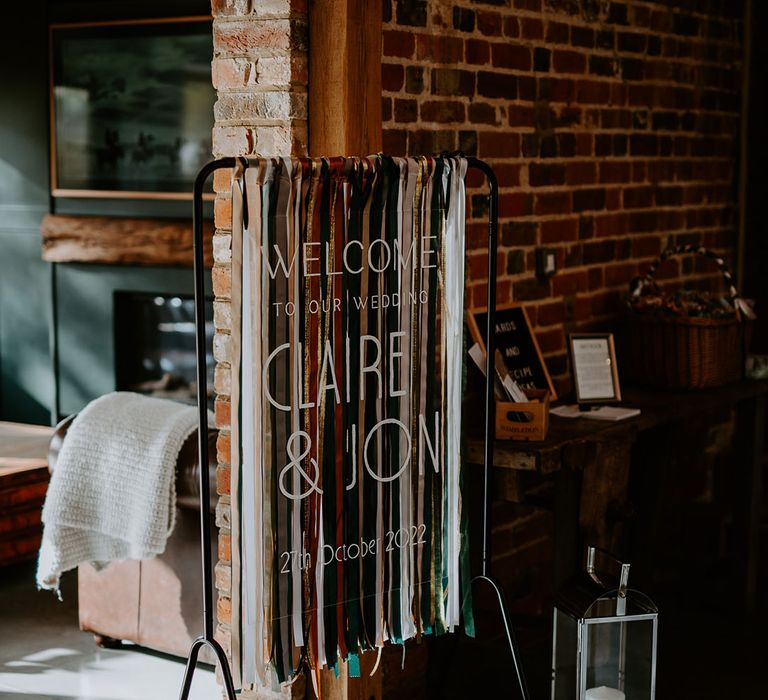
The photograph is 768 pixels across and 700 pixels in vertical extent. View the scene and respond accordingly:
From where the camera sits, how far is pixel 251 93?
9.36 feet

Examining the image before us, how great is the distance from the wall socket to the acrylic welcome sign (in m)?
1.17

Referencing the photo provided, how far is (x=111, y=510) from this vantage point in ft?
11.9

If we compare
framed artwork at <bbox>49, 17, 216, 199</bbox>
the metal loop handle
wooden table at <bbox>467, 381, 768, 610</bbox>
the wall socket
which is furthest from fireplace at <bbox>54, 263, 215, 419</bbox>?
Answer: the metal loop handle

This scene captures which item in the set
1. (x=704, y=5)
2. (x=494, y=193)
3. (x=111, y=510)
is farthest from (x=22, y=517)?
(x=704, y=5)

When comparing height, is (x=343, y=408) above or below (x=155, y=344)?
above

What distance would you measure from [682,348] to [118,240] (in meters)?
3.63

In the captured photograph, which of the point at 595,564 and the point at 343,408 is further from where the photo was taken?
the point at 595,564

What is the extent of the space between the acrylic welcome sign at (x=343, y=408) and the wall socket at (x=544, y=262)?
1173 mm

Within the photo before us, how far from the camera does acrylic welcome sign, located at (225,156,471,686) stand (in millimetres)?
2307

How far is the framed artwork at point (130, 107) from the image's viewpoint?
6.22m

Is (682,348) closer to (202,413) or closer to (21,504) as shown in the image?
(202,413)

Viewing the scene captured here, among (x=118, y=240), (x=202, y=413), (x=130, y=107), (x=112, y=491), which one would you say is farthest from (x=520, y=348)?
(x=130, y=107)

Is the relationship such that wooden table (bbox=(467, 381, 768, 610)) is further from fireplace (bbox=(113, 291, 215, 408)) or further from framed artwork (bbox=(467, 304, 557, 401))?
fireplace (bbox=(113, 291, 215, 408))

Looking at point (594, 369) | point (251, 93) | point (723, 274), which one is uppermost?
point (251, 93)
